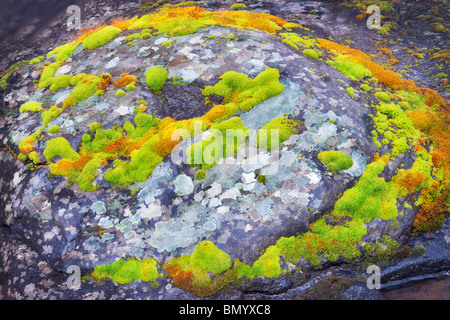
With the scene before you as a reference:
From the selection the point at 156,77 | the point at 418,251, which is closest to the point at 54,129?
the point at 156,77

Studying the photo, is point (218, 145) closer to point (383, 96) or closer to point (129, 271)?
point (129, 271)

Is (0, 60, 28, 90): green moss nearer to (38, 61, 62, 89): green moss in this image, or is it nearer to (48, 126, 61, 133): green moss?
(38, 61, 62, 89): green moss

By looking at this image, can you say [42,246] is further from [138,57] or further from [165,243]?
[138,57]

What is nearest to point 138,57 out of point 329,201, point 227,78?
point 227,78

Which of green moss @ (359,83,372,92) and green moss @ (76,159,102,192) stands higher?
green moss @ (359,83,372,92)

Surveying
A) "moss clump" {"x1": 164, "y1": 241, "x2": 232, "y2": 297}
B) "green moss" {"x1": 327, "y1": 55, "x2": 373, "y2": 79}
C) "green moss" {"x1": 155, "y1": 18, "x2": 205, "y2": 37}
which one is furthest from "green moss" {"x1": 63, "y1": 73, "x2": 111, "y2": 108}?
"green moss" {"x1": 327, "y1": 55, "x2": 373, "y2": 79}
